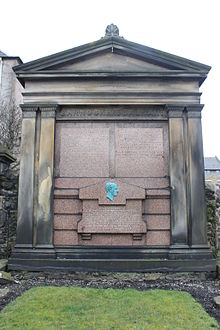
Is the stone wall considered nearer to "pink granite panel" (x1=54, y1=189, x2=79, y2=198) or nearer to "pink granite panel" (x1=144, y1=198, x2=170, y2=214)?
"pink granite panel" (x1=54, y1=189, x2=79, y2=198)

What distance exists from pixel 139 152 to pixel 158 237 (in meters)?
2.12

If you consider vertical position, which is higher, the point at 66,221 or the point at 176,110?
the point at 176,110

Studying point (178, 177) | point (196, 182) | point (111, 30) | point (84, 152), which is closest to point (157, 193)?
point (178, 177)

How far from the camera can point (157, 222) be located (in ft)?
25.8

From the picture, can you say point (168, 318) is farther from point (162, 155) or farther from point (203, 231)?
point (162, 155)

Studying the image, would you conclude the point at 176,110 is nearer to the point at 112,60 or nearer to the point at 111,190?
the point at 112,60

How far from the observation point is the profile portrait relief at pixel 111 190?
309 inches

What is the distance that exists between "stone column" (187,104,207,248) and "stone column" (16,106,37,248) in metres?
3.80

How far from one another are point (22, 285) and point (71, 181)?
2.57m

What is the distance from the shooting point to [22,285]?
264 inches

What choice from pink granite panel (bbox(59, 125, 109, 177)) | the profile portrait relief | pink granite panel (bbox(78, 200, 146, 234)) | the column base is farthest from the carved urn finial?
the column base

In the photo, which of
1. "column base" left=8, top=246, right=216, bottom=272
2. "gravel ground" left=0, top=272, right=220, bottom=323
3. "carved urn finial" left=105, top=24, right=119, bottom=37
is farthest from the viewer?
"carved urn finial" left=105, top=24, right=119, bottom=37

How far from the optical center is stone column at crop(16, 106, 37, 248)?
305 inches

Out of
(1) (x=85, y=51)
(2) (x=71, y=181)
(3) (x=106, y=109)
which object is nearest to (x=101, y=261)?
(2) (x=71, y=181)
